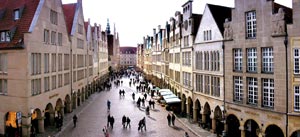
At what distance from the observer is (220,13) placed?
31.5 metres

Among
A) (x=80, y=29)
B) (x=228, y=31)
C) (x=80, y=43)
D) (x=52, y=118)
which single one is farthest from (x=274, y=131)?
(x=80, y=29)

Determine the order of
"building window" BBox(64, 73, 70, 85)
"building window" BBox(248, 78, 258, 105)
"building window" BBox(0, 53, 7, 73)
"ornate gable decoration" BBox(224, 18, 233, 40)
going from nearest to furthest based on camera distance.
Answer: "building window" BBox(248, 78, 258, 105) < "ornate gable decoration" BBox(224, 18, 233, 40) < "building window" BBox(0, 53, 7, 73) < "building window" BBox(64, 73, 70, 85)

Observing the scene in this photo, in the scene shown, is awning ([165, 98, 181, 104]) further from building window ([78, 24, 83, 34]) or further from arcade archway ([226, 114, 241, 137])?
building window ([78, 24, 83, 34])

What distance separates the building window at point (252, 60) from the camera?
77.2 feet

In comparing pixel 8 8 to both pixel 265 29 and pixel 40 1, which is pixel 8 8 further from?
pixel 265 29

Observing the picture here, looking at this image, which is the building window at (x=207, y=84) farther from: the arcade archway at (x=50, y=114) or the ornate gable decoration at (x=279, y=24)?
the arcade archway at (x=50, y=114)

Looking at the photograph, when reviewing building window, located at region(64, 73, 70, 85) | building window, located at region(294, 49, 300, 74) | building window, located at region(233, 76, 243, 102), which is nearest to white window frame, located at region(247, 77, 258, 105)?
building window, located at region(233, 76, 243, 102)

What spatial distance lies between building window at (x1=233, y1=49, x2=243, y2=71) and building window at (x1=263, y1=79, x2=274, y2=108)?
3.22 metres

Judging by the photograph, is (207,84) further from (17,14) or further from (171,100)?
(17,14)

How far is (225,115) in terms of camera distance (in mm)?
27047

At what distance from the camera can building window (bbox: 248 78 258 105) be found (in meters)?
23.6

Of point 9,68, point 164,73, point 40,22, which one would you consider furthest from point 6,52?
point 164,73

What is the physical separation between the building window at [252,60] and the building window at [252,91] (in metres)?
0.88

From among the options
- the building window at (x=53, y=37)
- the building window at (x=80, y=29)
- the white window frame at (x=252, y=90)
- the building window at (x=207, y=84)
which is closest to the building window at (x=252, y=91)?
the white window frame at (x=252, y=90)
